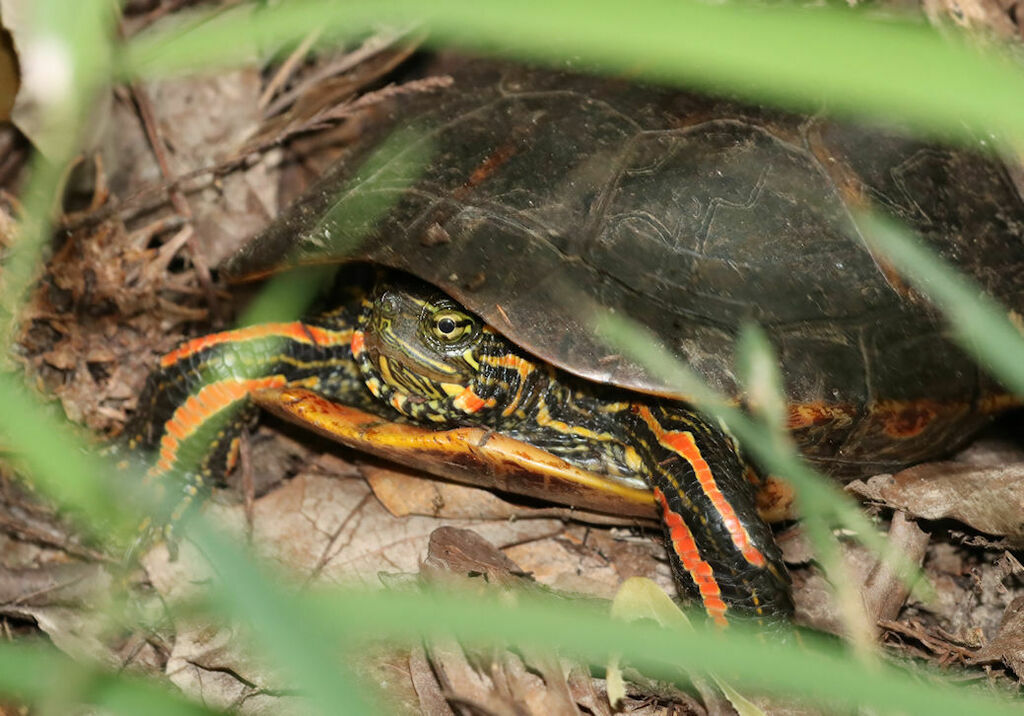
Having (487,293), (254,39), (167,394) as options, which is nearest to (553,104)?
(487,293)

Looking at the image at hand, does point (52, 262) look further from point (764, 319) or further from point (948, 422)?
point (948, 422)

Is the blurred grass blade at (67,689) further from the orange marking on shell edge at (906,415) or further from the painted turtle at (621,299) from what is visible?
the orange marking on shell edge at (906,415)

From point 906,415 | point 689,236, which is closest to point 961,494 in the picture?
point 906,415

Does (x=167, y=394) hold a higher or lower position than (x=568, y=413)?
lower

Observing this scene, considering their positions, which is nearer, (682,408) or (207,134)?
(682,408)

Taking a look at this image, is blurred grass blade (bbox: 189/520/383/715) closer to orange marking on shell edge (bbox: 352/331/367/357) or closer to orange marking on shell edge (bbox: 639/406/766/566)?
orange marking on shell edge (bbox: 639/406/766/566)

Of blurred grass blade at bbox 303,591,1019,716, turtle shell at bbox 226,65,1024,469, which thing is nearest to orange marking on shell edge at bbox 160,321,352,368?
turtle shell at bbox 226,65,1024,469
